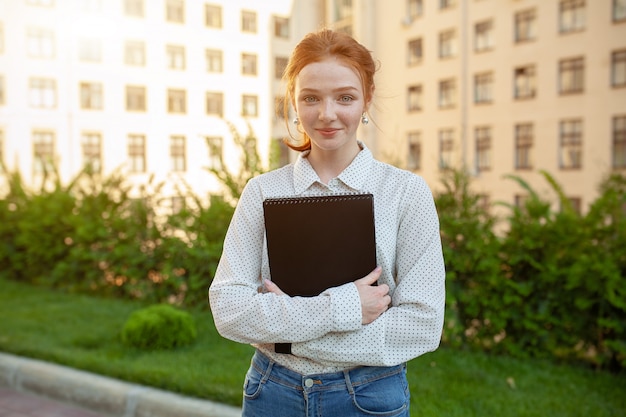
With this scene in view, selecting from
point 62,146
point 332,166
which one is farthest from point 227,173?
point 62,146

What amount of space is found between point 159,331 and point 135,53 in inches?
1709

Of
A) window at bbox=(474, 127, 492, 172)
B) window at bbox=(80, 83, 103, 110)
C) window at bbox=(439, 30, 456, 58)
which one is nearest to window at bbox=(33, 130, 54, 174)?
window at bbox=(80, 83, 103, 110)

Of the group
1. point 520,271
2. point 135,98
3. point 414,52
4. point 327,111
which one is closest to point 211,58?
point 135,98

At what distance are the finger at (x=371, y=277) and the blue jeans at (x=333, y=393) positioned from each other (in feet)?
0.91

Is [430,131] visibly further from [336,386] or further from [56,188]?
[336,386]

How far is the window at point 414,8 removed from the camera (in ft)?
132

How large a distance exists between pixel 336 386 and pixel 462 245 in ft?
12.5

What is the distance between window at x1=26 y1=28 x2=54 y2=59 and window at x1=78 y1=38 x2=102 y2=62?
2412mm

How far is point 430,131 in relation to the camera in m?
39.8

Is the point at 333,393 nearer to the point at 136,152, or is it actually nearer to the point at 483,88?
the point at 483,88

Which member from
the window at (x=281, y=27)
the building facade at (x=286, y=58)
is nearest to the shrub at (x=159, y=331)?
the building facade at (x=286, y=58)

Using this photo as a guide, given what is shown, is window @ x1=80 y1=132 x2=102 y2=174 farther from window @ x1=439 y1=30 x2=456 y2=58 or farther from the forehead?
the forehead

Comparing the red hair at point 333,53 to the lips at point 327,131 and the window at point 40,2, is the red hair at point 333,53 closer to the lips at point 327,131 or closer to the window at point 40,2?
the lips at point 327,131

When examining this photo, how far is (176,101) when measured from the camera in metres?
47.2
